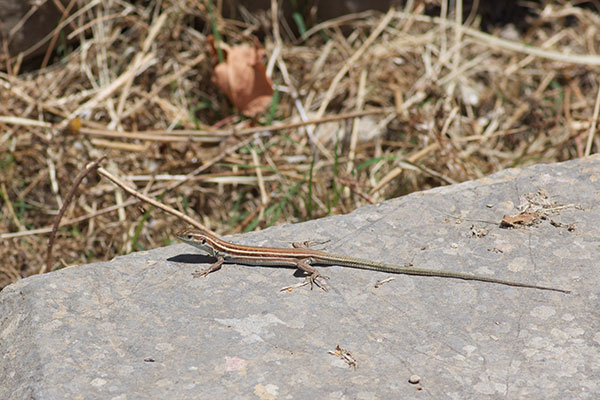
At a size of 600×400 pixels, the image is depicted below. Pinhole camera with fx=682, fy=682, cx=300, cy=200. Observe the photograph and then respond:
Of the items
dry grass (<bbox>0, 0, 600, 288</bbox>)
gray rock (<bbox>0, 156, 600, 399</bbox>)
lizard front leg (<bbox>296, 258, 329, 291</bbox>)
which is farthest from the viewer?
dry grass (<bbox>0, 0, 600, 288</bbox>)

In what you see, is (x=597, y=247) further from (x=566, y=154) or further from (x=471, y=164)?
(x=566, y=154)

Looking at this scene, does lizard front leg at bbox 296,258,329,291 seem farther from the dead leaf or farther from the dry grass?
the dead leaf

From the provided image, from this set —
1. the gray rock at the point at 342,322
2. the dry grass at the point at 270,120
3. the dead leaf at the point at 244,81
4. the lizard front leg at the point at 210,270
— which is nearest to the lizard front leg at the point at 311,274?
the gray rock at the point at 342,322

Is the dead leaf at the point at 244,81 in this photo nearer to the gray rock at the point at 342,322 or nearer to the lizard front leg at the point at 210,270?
the gray rock at the point at 342,322

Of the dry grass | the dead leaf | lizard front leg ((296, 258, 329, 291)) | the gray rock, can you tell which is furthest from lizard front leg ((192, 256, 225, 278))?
the dead leaf

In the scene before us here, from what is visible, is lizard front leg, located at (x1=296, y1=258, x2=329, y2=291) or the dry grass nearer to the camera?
lizard front leg, located at (x1=296, y1=258, x2=329, y2=291)

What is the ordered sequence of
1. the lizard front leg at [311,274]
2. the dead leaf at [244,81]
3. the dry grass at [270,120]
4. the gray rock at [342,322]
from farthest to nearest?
1. the dead leaf at [244,81]
2. the dry grass at [270,120]
3. the lizard front leg at [311,274]
4. the gray rock at [342,322]
